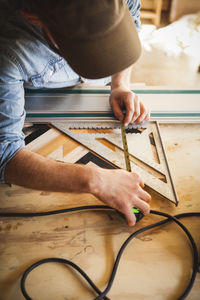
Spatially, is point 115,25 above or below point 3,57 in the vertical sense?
above

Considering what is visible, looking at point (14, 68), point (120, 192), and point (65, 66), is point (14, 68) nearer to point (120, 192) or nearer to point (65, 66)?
point (65, 66)

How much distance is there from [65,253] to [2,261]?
19cm

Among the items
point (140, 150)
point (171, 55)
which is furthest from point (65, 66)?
point (171, 55)

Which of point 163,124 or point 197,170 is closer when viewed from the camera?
point 197,170

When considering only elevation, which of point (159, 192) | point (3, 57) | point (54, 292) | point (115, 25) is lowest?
point (54, 292)

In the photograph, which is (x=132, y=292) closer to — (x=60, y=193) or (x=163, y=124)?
(x=60, y=193)

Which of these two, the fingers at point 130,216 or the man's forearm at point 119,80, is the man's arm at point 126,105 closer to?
the man's forearm at point 119,80

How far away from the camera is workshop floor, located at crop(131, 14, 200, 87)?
215cm

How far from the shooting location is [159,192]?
0.86 metres

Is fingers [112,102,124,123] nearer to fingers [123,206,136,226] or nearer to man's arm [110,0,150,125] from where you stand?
man's arm [110,0,150,125]

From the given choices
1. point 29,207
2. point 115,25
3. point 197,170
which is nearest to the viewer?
point 115,25

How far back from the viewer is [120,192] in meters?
0.81

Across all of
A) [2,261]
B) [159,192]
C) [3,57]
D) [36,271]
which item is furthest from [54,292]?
[3,57]

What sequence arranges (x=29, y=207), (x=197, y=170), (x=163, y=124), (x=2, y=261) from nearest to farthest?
(x=2, y=261) → (x=29, y=207) → (x=197, y=170) → (x=163, y=124)
